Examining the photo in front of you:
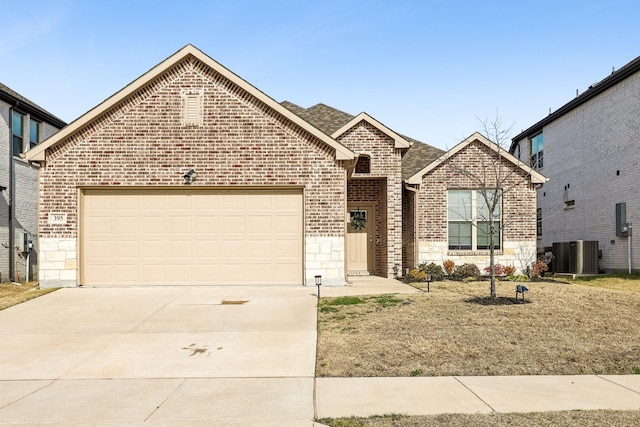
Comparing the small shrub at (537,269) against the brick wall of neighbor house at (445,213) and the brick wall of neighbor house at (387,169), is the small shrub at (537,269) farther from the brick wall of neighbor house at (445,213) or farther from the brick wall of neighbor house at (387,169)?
the brick wall of neighbor house at (387,169)

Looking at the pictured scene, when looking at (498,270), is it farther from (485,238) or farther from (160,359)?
(160,359)

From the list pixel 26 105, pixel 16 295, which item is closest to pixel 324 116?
pixel 26 105

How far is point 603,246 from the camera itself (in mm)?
21469

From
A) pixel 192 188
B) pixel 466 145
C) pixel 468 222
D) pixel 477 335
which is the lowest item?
pixel 477 335

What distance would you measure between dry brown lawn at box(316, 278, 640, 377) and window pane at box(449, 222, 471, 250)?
5.86 m

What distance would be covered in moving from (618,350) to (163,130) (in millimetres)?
11953

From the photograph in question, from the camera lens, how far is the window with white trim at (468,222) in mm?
18656

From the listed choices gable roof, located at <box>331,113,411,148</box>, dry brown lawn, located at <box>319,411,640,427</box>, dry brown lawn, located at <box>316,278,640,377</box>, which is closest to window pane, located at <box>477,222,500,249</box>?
gable roof, located at <box>331,113,411,148</box>

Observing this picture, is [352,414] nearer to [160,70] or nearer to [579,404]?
[579,404]

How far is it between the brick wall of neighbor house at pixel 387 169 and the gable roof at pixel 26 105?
12.3 metres

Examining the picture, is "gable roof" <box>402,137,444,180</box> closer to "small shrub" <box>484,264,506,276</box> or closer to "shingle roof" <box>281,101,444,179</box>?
"shingle roof" <box>281,101,444,179</box>

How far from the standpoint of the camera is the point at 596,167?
2227 centimetres

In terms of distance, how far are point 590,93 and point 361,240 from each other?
12.1 m

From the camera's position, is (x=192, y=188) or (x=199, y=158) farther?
(x=192, y=188)
